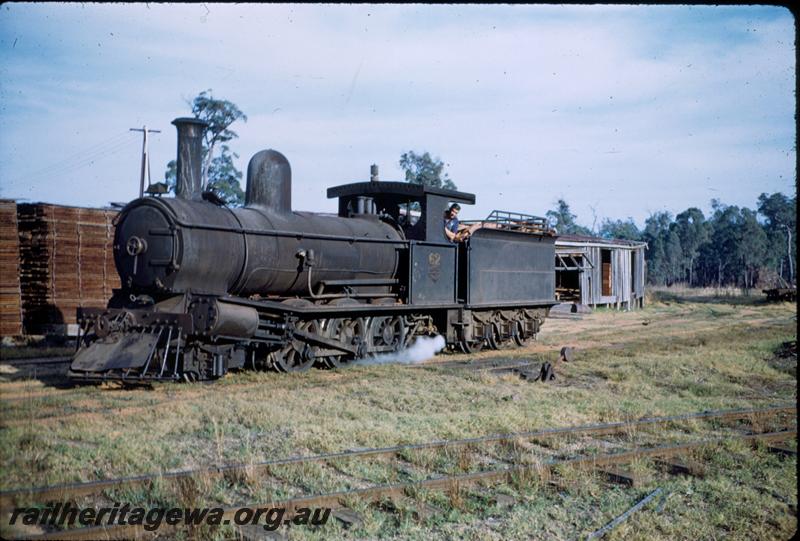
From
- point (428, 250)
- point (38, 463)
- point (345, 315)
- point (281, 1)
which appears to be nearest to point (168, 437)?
point (38, 463)

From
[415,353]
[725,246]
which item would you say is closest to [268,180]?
[415,353]

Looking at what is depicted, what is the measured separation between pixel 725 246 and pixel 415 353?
49325 millimetres

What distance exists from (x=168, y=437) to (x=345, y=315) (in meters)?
5.20

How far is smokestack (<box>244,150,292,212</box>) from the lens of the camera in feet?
35.2

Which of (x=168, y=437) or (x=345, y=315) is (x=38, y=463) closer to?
(x=168, y=437)

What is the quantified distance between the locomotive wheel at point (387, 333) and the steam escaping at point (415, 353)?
0.16 meters

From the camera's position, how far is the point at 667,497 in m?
5.06

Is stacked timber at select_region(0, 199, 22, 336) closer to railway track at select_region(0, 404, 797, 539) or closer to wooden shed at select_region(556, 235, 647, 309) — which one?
railway track at select_region(0, 404, 797, 539)

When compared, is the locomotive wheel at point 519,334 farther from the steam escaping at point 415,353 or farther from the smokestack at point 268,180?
the smokestack at point 268,180

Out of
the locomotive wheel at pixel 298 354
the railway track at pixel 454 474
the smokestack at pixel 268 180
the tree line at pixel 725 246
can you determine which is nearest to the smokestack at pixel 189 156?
the smokestack at pixel 268 180

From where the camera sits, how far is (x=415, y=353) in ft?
43.1

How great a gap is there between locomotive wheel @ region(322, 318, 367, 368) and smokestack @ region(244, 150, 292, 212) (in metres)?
2.15

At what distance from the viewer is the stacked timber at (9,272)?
14727 millimetres

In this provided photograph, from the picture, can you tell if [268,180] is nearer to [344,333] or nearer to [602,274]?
[344,333]
